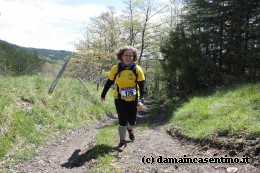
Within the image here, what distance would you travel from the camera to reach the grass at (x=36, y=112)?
6.85 meters

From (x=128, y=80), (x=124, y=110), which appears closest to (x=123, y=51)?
(x=128, y=80)

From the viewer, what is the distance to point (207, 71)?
16562 mm

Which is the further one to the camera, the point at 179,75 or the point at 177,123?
the point at 179,75

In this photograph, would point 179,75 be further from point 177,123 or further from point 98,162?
point 98,162

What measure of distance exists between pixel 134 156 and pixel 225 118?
346 centimetres

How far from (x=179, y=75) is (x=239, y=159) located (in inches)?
537

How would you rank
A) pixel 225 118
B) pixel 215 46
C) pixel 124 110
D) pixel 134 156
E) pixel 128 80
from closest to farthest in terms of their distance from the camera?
1. pixel 134 156
2. pixel 128 80
3. pixel 124 110
4. pixel 225 118
5. pixel 215 46

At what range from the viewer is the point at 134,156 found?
6.06 m

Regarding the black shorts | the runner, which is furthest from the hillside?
the runner

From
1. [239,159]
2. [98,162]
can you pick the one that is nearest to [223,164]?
[239,159]

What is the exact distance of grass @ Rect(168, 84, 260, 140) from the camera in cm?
670

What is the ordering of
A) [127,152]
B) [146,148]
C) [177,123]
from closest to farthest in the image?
[127,152] → [146,148] → [177,123]

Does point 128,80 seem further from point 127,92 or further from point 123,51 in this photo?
point 123,51

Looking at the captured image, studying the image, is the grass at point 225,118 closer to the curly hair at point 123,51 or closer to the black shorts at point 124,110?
the black shorts at point 124,110
